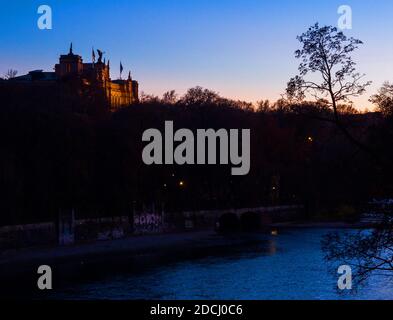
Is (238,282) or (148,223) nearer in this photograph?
(238,282)

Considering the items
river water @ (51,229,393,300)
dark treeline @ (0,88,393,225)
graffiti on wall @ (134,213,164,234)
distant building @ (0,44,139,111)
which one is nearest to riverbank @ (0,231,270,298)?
graffiti on wall @ (134,213,164,234)

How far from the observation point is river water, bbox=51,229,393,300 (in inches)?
1139

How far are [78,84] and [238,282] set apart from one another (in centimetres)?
5621

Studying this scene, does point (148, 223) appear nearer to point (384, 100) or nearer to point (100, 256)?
point (100, 256)

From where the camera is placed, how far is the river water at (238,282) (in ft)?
94.9

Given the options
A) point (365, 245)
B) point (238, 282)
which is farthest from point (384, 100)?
point (238, 282)

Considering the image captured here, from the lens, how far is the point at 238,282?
110 feet

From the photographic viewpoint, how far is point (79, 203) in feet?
160

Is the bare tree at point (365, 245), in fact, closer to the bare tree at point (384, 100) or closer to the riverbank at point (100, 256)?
the bare tree at point (384, 100)

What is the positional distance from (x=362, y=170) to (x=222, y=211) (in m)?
57.2

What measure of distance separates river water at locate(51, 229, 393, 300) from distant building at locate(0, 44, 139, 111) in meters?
21.9

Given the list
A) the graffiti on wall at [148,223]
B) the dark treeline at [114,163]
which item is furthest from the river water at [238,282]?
the graffiti on wall at [148,223]

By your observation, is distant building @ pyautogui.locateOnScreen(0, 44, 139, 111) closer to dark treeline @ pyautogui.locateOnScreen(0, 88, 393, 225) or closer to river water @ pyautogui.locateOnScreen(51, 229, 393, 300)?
dark treeline @ pyautogui.locateOnScreen(0, 88, 393, 225)

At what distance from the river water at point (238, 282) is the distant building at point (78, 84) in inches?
861
